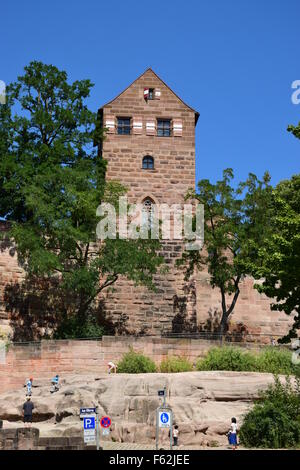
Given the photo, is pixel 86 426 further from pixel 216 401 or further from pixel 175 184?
pixel 175 184

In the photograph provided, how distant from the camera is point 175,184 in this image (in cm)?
3716

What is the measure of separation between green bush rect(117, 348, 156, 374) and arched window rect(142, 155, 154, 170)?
37.5ft

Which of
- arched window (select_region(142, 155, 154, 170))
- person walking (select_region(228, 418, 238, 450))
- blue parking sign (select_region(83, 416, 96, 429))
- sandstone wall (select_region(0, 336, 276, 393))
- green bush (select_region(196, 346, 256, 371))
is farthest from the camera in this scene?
arched window (select_region(142, 155, 154, 170))

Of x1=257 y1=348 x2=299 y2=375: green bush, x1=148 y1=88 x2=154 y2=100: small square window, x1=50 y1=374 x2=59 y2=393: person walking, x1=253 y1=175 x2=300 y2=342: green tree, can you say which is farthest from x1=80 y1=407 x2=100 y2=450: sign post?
x1=148 y1=88 x2=154 y2=100: small square window

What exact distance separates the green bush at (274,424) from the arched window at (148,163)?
16.0 m

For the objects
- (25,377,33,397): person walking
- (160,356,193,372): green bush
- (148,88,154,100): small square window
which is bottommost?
(25,377,33,397): person walking

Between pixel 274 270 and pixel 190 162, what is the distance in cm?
1073

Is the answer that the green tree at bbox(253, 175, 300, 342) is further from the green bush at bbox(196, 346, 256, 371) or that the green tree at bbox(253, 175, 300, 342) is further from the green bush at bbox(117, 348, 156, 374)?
the green bush at bbox(117, 348, 156, 374)

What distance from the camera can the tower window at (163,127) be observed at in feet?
124

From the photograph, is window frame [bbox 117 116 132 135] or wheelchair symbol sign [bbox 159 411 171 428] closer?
wheelchair symbol sign [bbox 159 411 171 428]

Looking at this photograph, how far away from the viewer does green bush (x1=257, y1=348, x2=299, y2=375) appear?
26.9m

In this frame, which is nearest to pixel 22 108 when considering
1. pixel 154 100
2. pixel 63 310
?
pixel 154 100

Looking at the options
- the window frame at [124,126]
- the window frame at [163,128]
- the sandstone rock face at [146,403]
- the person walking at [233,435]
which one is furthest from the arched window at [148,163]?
the person walking at [233,435]

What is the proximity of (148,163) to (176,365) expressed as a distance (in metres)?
12.1
